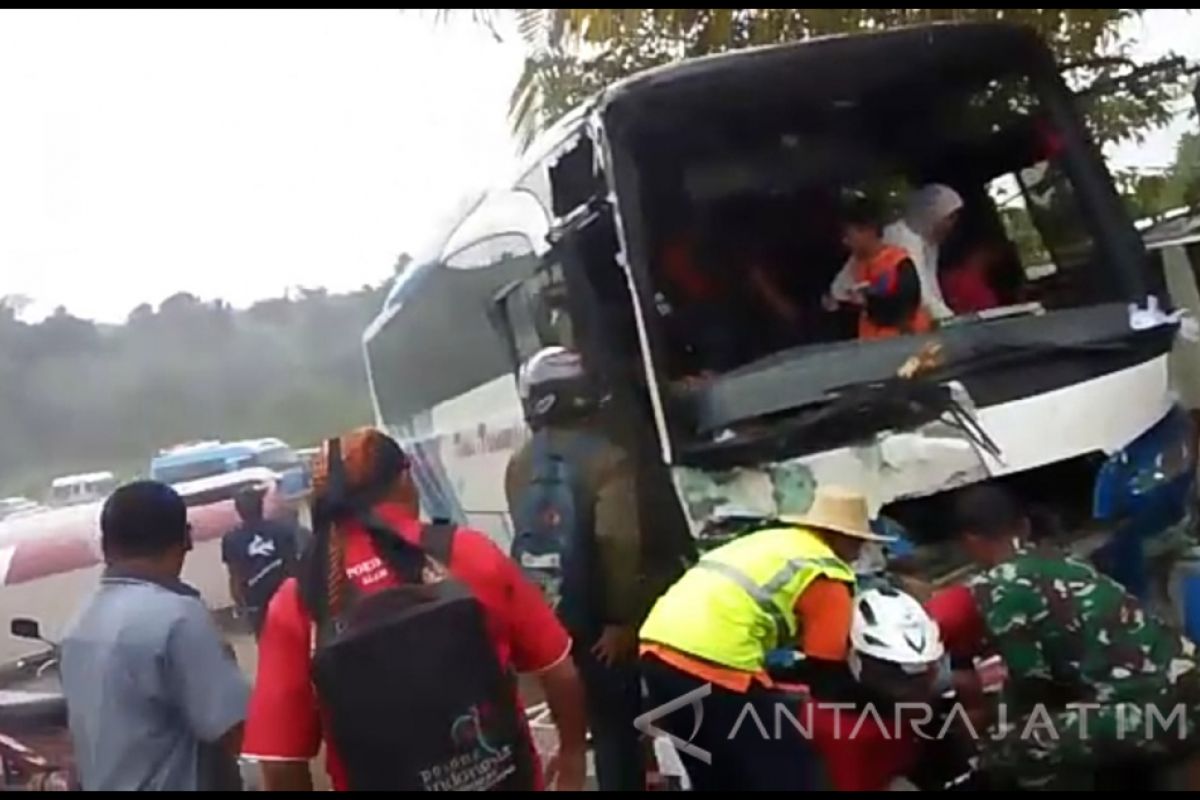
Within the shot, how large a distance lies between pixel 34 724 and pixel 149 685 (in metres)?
0.26

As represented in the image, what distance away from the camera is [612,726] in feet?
9.52

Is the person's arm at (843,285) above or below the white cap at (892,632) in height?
above

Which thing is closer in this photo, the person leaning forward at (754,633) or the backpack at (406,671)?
the person leaning forward at (754,633)

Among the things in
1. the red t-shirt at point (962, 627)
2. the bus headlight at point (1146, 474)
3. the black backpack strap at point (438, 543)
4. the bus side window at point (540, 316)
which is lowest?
the red t-shirt at point (962, 627)

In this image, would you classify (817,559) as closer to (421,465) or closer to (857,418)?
(857,418)

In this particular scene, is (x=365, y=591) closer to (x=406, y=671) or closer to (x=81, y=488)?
(x=406, y=671)

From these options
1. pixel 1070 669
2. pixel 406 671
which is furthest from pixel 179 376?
pixel 1070 669

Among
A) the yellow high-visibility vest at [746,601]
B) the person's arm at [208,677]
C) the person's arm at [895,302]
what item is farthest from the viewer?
the person's arm at [895,302]

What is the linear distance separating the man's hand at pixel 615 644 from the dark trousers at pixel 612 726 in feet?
0.05

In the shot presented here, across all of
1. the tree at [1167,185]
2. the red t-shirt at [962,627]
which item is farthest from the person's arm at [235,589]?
the tree at [1167,185]

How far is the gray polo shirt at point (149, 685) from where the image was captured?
282 cm

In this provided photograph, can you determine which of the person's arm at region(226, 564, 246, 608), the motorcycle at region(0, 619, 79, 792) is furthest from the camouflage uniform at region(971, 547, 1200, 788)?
the motorcycle at region(0, 619, 79, 792)

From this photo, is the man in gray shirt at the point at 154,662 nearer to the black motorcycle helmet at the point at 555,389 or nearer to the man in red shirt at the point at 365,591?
the man in red shirt at the point at 365,591

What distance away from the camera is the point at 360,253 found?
2889 millimetres
